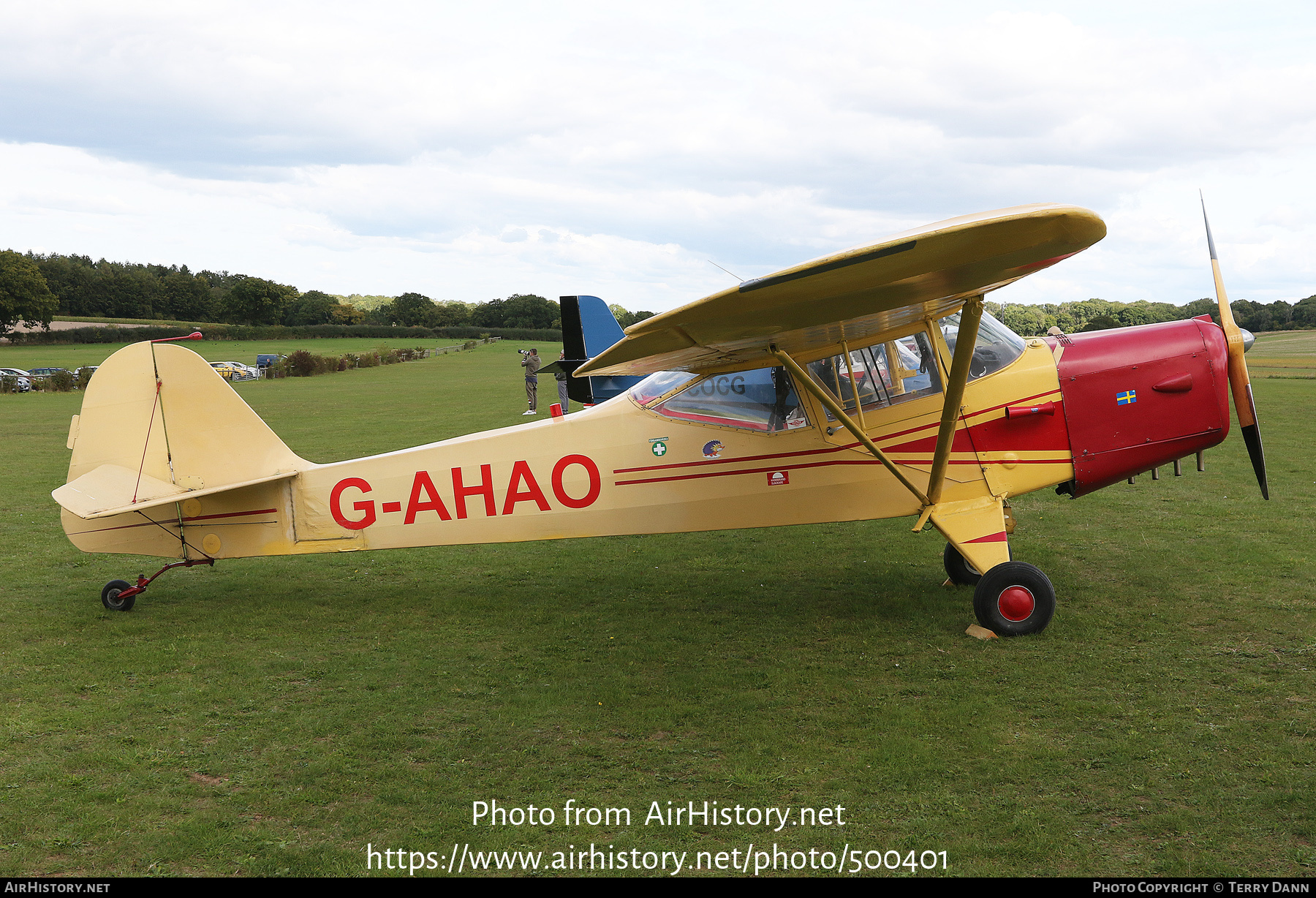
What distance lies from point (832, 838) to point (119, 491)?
5825mm

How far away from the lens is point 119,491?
20.9ft

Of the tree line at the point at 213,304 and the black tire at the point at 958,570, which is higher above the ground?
the tree line at the point at 213,304

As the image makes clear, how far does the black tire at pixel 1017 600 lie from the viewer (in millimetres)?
5770

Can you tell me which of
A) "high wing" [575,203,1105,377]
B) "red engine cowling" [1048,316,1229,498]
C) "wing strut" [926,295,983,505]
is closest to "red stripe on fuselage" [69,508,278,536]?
"high wing" [575,203,1105,377]

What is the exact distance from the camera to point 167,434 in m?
6.64

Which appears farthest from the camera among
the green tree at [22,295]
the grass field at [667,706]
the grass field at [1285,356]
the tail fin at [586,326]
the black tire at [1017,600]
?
the green tree at [22,295]

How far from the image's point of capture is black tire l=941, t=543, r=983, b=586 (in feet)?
23.5

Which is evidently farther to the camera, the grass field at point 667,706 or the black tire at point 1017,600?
the black tire at point 1017,600

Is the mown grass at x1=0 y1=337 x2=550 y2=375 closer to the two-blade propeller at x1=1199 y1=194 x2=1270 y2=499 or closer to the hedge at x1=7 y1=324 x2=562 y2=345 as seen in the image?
the hedge at x1=7 y1=324 x2=562 y2=345

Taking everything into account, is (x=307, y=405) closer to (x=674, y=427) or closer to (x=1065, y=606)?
(x=674, y=427)

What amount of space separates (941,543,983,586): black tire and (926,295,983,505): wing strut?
1.31 m

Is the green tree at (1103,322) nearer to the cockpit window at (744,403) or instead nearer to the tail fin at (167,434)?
the cockpit window at (744,403)

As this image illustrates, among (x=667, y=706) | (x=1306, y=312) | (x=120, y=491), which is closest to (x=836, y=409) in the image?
(x=667, y=706)

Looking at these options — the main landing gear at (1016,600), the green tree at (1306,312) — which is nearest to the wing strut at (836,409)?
the main landing gear at (1016,600)
